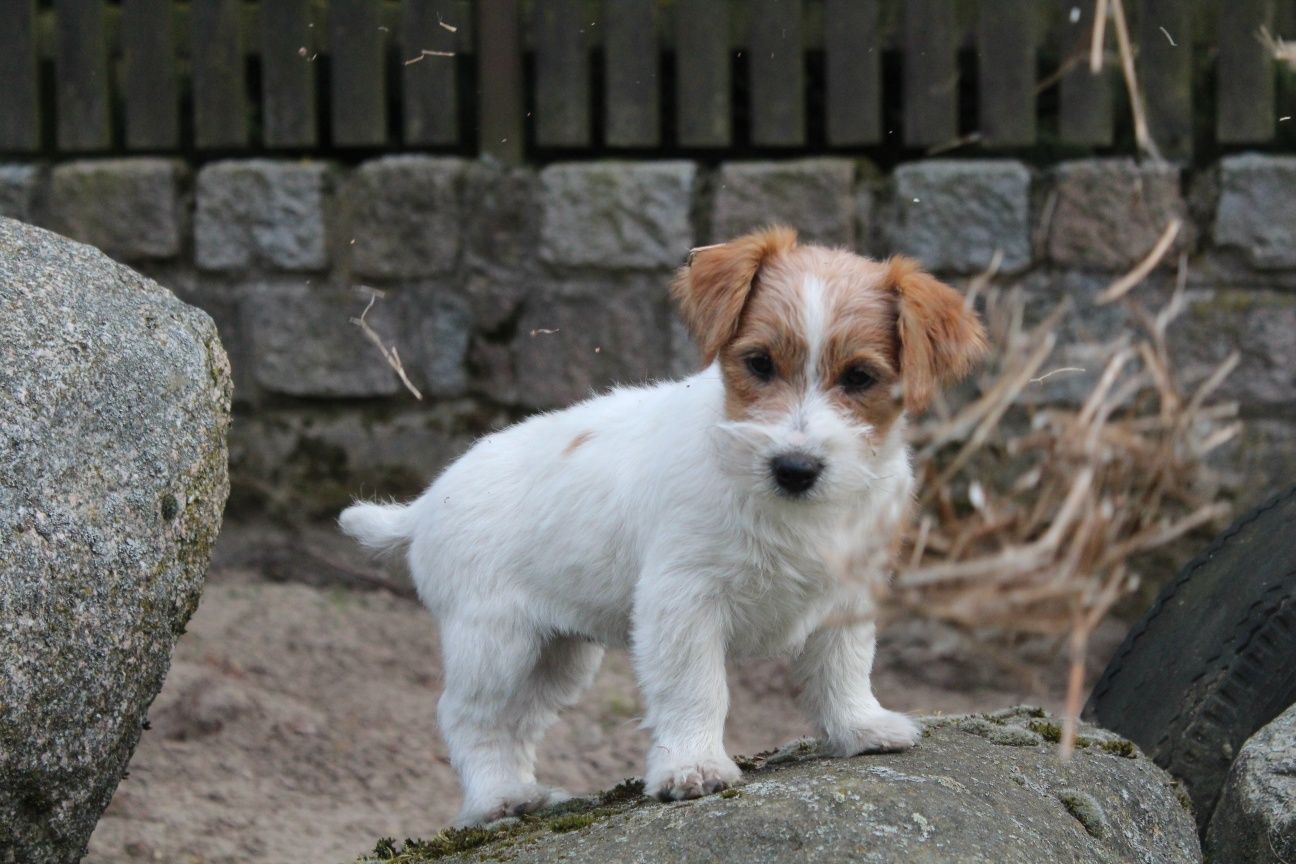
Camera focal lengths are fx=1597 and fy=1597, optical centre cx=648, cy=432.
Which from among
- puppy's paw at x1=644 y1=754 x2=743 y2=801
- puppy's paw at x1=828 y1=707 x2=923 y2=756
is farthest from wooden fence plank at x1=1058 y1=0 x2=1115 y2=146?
puppy's paw at x1=644 y1=754 x2=743 y2=801

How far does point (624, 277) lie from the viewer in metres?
6.61

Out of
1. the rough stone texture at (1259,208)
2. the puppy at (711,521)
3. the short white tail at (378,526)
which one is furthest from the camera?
the rough stone texture at (1259,208)

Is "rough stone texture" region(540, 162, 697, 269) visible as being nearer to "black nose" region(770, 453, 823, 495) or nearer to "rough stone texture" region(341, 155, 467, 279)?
"rough stone texture" region(341, 155, 467, 279)

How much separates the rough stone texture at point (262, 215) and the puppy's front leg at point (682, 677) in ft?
12.5

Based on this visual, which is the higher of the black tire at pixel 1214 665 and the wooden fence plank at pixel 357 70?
the wooden fence plank at pixel 357 70

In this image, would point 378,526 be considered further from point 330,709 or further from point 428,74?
point 428,74

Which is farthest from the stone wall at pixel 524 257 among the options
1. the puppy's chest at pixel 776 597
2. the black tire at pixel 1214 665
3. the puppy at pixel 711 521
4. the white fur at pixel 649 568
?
the puppy's chest at pixel 776 597

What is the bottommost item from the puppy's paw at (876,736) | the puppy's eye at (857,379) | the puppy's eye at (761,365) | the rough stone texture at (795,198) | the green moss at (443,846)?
the green moss at (443,846)

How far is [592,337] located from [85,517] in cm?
356

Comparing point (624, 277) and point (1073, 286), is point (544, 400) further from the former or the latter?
point (1073, 286)

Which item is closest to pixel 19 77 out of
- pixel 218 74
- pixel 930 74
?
pixel 218 74

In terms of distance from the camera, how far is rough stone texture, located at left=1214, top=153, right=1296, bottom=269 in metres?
6.18

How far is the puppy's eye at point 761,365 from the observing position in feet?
10.7

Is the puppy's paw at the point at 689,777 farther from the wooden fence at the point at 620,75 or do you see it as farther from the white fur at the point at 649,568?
the wooden fence at the point at 620,75
